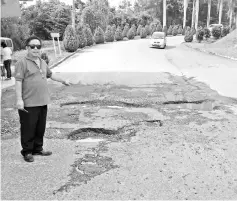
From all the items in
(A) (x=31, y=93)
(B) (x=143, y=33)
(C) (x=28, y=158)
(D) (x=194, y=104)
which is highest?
(A) (x=31, y=93)

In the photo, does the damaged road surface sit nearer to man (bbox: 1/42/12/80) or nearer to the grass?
man (bbox: 1/42/12/80)

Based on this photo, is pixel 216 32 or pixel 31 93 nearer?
pixel 31 93

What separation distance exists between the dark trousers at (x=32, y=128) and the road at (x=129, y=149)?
0.19 meters

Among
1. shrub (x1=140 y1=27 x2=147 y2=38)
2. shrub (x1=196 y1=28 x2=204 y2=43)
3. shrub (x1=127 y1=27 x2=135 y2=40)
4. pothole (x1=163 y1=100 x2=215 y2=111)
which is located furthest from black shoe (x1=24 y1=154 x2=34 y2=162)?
shrub (x1=140 y1=27 x2=147 y2=38)

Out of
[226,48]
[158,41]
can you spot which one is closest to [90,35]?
→ [158,41]

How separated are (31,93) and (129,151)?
1.64m

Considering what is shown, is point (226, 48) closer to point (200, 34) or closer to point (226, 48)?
point (226, 48)

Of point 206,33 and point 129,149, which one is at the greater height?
point 129,149

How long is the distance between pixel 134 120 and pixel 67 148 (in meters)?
1.98

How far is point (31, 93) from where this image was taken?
14.0ft

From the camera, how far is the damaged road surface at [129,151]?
11.8 feet

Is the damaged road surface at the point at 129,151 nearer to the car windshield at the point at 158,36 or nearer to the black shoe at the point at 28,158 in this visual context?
the black shoe at the point at 28,158

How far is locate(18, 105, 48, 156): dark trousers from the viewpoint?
4350 mm

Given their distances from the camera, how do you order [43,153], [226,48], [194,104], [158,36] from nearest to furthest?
[43,153] → [194,104] → [226,48] → [158,36]
